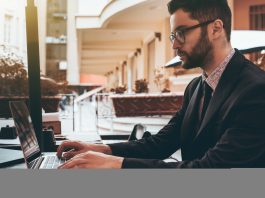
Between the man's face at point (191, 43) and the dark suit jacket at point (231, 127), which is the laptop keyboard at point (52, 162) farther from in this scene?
the man's face at point (191, 43)

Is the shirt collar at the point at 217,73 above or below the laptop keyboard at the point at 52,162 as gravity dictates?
above

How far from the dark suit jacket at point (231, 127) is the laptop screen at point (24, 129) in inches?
8.0

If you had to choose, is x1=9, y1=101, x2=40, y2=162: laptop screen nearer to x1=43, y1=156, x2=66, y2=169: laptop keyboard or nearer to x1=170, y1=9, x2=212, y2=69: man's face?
x1=43, y1=156, x2=66, y2=169: laptop keyboard

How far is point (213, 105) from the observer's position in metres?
0.80

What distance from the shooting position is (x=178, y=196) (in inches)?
18.3

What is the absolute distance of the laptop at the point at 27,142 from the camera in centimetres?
79

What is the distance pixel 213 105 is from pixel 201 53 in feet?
0.35

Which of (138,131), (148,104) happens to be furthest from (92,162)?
(148,104)

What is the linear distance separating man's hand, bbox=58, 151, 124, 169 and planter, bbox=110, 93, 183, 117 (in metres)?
4.36

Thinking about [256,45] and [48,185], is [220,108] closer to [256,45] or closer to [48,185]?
[48,185]

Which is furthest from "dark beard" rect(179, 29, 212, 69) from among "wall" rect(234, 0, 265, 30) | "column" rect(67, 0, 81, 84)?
"column" rect(67, 0, 81, 84)

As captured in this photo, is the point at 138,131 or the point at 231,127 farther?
the point at 138,131

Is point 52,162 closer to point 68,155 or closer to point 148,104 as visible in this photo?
point 68,155

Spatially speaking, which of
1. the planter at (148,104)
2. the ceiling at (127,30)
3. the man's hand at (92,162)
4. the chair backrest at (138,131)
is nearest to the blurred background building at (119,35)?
the ceiling at (127,30)
